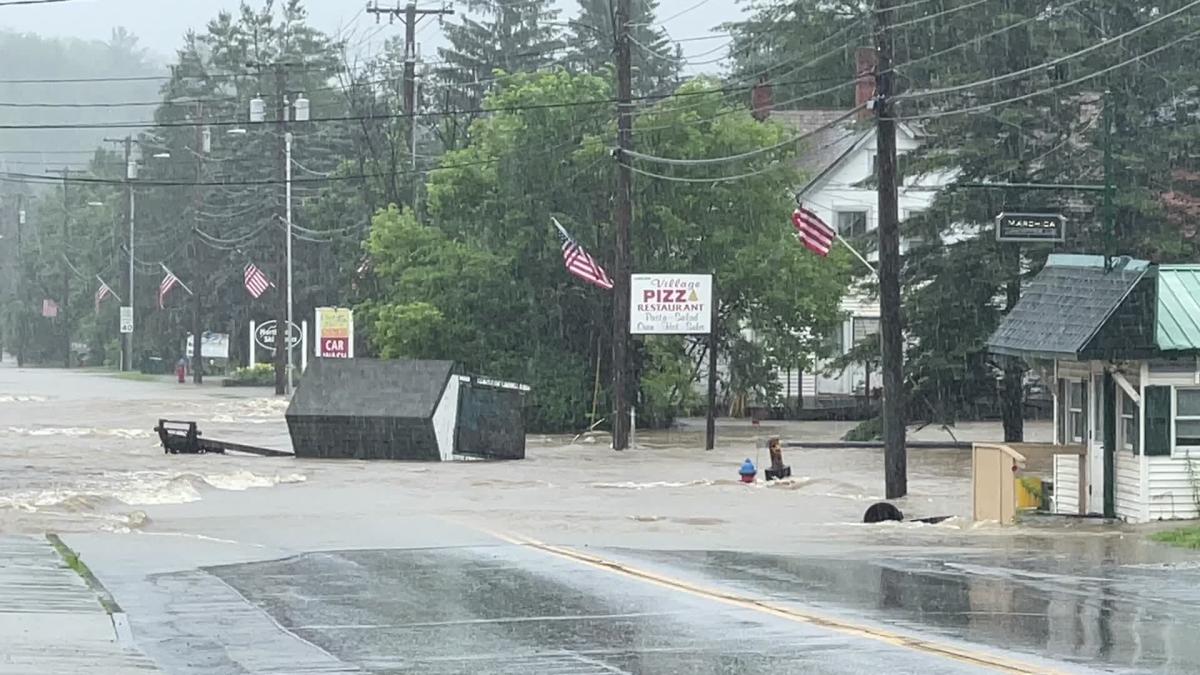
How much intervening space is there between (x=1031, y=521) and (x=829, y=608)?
10631mm

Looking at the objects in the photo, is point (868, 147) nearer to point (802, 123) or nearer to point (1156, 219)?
point (802, 123)

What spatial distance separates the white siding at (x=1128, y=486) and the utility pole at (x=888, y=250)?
4.71 meters

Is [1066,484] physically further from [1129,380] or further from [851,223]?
[851,223]

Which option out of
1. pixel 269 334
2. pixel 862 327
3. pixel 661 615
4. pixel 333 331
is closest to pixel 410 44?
pixel 333 331

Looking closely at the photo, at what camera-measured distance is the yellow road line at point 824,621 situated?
11383 mm

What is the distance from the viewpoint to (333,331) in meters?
61.5

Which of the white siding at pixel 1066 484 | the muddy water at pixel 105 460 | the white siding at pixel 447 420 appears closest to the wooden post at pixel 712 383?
the white siding at pixel 447 420

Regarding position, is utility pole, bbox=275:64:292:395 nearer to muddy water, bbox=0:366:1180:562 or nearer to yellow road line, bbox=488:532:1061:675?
muddy water, bbox=0:366:1180:562

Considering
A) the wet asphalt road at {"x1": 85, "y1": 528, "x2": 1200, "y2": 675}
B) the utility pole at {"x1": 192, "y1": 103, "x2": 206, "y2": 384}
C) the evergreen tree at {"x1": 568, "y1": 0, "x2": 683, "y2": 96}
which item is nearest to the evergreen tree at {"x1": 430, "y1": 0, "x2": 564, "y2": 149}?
the evergreen tree at {"x1": 568, "y1": 0, "x2": 683, "y2": 96}

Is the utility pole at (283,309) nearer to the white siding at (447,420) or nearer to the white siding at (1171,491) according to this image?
the white siding at (447,420)

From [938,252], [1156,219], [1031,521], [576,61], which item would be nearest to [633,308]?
[938,252]

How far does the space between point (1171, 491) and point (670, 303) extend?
70.4ft

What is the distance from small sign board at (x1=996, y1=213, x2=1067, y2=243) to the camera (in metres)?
26.0

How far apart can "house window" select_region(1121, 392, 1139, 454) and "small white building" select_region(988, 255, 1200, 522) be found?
0.01m
